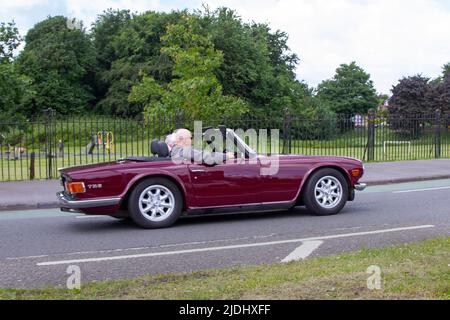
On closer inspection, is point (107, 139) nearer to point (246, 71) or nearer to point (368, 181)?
point (368, 181)

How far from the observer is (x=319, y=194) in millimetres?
9008

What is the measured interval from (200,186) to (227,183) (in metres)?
0.40

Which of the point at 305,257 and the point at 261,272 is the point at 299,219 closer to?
the point at 305,257

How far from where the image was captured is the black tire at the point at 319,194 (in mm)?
8906

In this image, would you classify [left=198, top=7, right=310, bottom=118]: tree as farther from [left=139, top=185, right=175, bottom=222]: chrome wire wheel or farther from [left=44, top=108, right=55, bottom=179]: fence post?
[left=139, top=185, right=175, bottom=222]: chrome wire wheel

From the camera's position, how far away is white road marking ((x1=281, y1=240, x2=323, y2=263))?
20.2 ft

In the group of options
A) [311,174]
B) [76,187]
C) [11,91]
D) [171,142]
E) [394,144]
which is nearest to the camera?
[76,187]

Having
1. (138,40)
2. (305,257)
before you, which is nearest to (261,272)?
(305,257)

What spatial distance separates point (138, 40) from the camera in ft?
191

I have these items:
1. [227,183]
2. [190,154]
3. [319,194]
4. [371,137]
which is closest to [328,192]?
[319,194]

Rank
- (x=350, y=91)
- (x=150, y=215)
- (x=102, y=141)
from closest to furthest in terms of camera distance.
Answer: (x=150, y=215)
(x=102, y=141)
(x=350, y=91)

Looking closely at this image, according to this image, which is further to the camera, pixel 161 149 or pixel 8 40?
pixel 8 40

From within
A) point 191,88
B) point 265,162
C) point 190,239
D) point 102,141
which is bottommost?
point 190,239

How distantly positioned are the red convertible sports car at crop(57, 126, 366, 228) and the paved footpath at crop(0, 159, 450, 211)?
11.1ft
